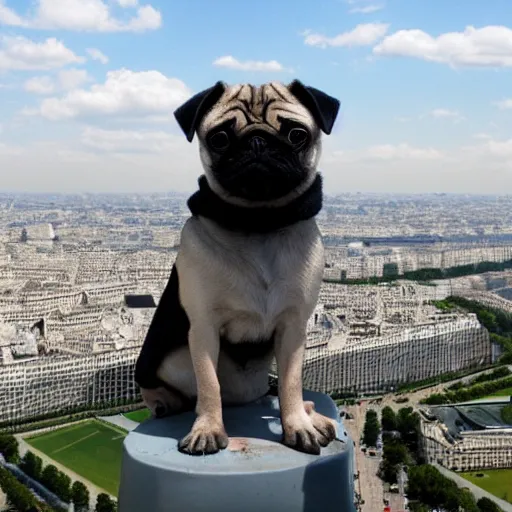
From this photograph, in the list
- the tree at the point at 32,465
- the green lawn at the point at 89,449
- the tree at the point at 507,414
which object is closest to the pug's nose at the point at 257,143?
the green lawn at the point at 89,449

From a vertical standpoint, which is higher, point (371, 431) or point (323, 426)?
point (323, 426)

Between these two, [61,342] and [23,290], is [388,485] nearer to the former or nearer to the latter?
[61,342]

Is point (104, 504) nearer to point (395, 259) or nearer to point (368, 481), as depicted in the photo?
point (368, 481)

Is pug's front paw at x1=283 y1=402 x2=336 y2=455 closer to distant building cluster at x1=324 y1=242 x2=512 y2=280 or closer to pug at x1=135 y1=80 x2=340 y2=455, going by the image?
pug at x1=135 y1=80 x2=340 y2=455

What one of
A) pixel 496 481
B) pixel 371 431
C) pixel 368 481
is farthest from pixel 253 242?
pixel 371 431

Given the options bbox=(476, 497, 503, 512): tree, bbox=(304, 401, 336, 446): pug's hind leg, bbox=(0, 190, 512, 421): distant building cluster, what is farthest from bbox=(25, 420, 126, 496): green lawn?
bbox=(304, 401, 336, 446): pug's hind leg

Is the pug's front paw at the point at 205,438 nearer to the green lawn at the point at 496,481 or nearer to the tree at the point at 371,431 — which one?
the green lawn at the point at 496,481
